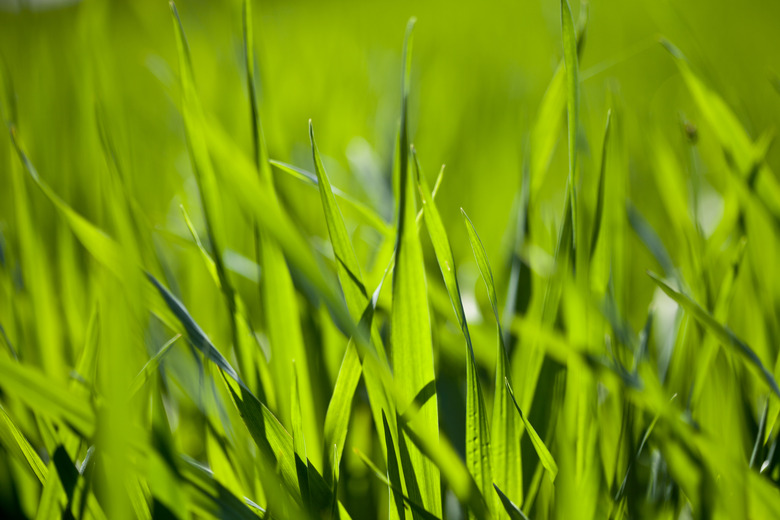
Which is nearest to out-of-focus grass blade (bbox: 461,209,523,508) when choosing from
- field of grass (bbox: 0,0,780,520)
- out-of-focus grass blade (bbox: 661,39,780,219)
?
field of grass (bbox: 0,0,780,520)

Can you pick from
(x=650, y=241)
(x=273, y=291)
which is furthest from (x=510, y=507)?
(x=650, y=241)

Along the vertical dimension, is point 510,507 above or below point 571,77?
below

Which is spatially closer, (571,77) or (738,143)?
(571,77)

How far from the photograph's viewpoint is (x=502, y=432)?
0.22m

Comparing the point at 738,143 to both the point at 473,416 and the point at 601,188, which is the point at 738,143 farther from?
the point at 473,416

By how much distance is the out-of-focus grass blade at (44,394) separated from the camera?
17 cm

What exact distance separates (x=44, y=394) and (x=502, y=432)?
0.58ft

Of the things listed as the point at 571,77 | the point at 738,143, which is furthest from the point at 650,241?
the point at 571,77

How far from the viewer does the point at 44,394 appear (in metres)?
0.18

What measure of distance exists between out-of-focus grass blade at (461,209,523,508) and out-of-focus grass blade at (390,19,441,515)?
0.03 metres

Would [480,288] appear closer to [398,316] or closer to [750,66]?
[398,316]

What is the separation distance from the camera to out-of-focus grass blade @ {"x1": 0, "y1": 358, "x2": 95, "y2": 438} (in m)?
0.17

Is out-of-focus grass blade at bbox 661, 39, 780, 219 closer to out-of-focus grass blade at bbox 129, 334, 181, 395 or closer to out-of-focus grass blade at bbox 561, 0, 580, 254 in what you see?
out-of-focus grass blade at bbox 561, 0, 580, 254

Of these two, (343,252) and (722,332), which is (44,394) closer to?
(343,252)
